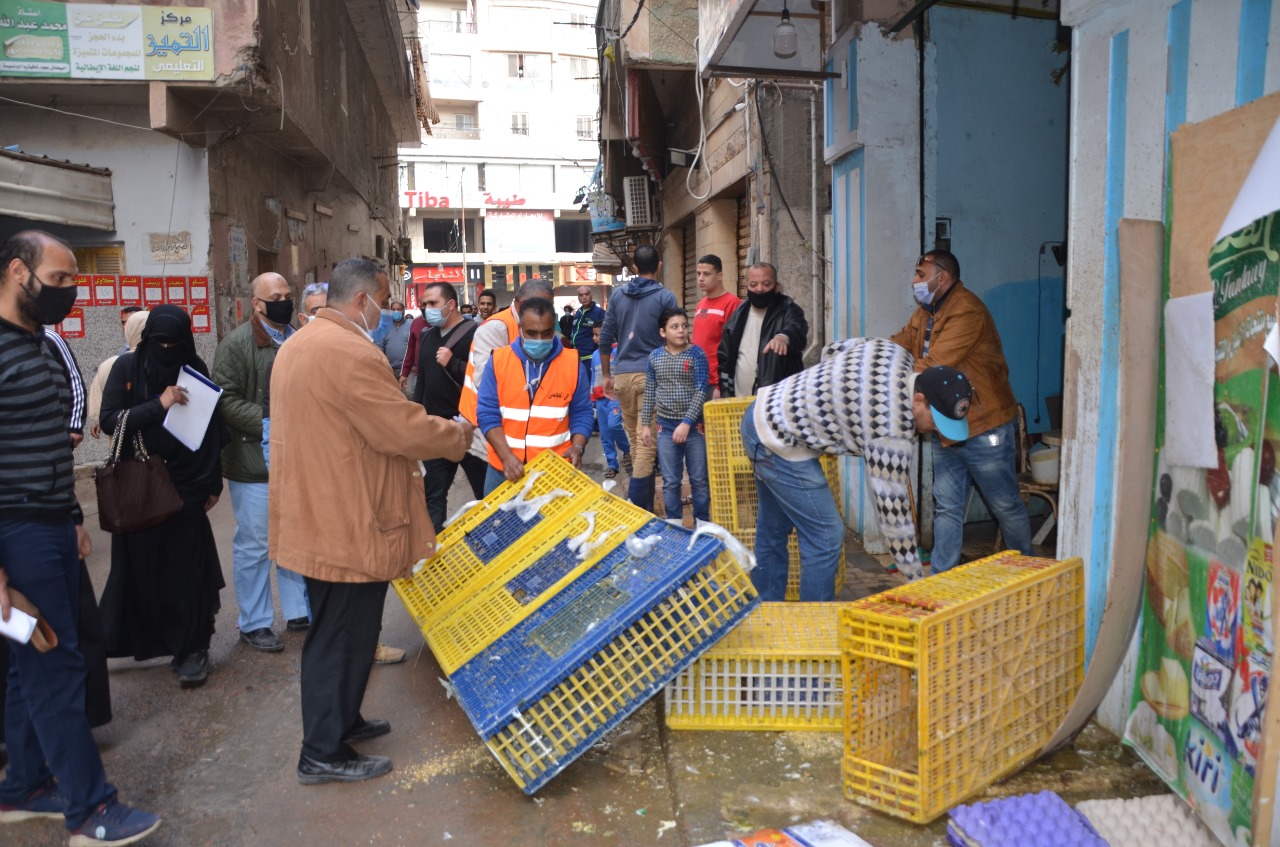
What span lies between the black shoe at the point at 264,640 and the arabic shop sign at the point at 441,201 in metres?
41.4

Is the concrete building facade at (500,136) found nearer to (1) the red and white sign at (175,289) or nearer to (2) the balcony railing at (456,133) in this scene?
(2) the balcony railing at (456,133)

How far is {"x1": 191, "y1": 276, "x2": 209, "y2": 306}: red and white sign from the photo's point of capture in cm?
1089

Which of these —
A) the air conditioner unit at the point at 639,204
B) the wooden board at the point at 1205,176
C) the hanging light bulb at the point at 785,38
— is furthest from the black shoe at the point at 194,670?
the air conditioner unit at the point at 639,204

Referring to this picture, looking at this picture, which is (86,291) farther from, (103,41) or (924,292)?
(924,292)

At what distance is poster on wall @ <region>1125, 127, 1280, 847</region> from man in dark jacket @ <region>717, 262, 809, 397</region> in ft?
10.2

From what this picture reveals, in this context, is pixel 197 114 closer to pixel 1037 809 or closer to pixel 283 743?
pixel 283 743

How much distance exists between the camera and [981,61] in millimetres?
6344

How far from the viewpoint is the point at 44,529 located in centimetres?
311

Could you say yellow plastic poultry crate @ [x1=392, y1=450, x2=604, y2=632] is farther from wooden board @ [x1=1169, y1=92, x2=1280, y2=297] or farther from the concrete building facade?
the concrete building facade

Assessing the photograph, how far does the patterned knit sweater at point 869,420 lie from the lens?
380 centimetres

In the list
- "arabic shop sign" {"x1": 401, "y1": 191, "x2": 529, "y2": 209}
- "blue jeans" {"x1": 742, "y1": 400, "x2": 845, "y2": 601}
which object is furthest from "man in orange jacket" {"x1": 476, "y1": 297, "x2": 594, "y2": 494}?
"arabic shop sign" {"x1": 401, "y1": 191, "x2": 529, "y2": 209}

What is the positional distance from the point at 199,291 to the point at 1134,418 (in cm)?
1039

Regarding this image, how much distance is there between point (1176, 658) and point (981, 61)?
4.59 metres

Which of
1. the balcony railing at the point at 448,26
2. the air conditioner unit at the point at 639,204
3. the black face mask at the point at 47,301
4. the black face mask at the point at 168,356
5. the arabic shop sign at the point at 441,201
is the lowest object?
the black face mask at the point at 168,356
